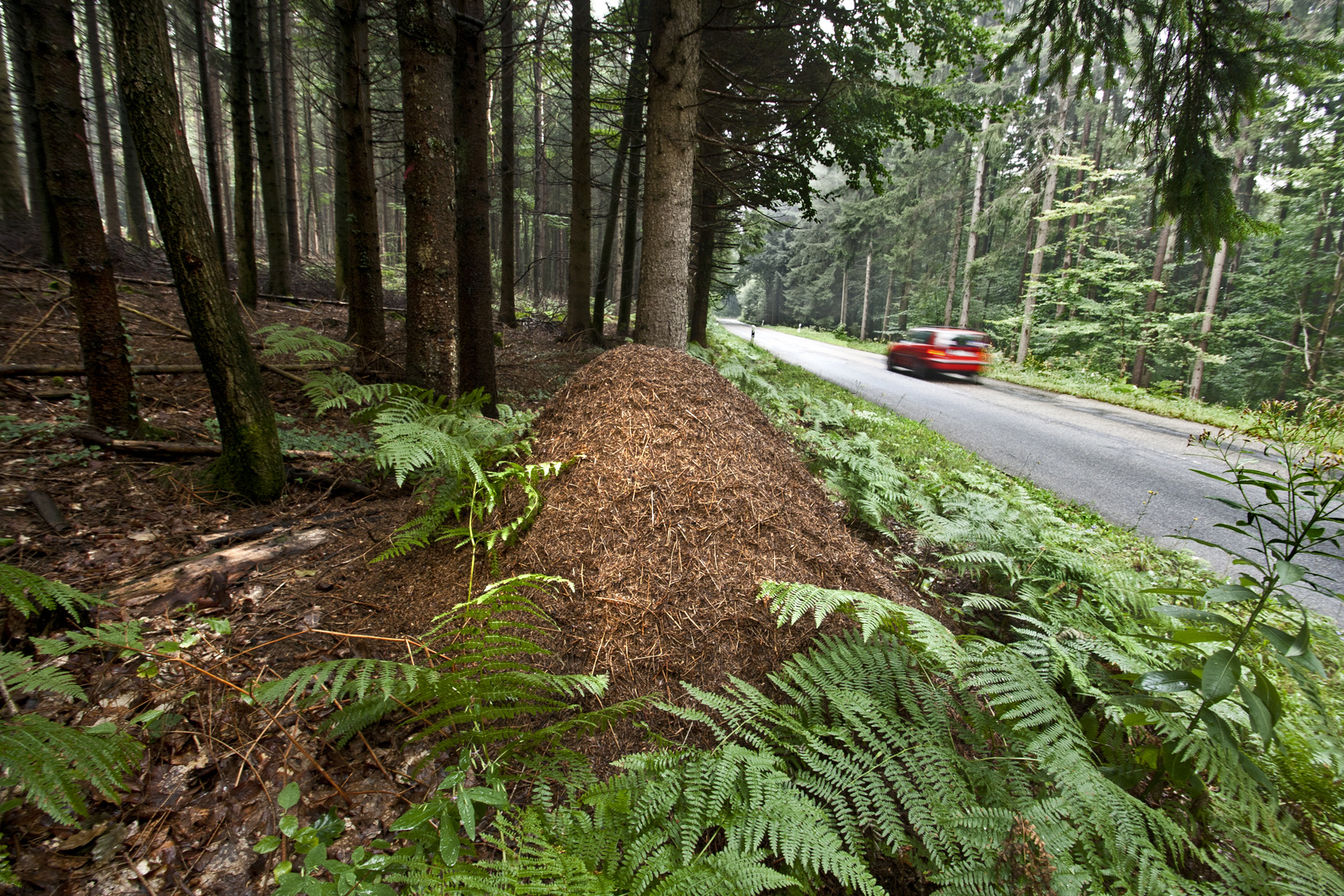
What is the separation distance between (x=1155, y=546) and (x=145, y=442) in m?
7.90

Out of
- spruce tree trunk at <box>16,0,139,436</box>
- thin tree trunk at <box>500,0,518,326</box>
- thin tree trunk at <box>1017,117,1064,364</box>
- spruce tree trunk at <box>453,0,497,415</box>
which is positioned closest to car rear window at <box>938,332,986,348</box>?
thin tree trunk at <box>1017,117,1064,364</box>

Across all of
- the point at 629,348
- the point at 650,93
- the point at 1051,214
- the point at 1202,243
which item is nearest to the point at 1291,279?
the point at 1051,214

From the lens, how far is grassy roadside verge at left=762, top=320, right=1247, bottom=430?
1084cm

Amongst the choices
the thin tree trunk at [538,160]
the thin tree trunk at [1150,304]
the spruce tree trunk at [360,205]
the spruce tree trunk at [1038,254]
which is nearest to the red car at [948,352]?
the spruce tree trunk at [1038,254]

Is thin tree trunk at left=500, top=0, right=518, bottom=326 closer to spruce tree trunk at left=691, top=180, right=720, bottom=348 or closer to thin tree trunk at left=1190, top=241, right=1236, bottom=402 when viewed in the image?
spruce tree trunk at left=691, top=180, right=720, bottom=348

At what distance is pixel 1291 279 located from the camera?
19156 millimetres

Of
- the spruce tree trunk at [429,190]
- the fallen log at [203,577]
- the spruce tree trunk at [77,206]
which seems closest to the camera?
the fallen log at [203,577]

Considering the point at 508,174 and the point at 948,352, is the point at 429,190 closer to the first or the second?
the point at 508,174

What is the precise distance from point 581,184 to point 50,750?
31.2 ft

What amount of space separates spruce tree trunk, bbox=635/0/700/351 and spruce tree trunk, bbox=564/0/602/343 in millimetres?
4191

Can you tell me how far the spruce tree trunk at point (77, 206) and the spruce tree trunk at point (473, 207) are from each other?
7.99 ft

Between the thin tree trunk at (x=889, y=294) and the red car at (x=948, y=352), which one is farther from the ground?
the thin tree trunk at (x=889, y=294)

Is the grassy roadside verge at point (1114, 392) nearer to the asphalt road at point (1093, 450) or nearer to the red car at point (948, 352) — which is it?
the asphalt road at point (1093, 450)

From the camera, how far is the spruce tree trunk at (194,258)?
8.97ft
